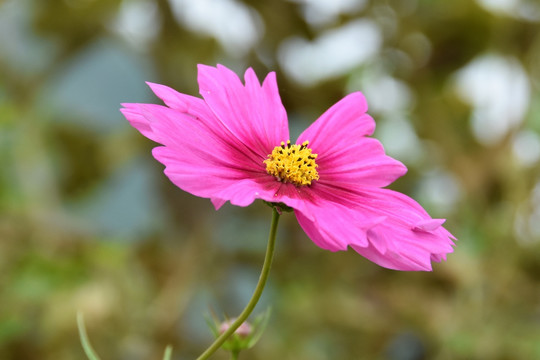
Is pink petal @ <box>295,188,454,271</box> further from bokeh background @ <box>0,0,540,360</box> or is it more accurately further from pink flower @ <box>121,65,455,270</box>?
bokeh background @ <box>0,0,540,360</box>

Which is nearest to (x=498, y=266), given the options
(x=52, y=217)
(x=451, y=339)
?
(x=451, y=339)

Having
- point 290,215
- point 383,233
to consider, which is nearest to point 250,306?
point 383,233

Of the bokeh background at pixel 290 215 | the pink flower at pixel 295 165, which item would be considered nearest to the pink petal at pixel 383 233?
the pink flower at pixel 295 165

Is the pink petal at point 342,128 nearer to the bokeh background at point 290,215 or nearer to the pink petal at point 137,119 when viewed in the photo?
the pink petal at point 137,119

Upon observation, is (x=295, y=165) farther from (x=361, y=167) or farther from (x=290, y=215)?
Answer: (x=290, y=215)

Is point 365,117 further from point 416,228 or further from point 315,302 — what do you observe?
point 315,302

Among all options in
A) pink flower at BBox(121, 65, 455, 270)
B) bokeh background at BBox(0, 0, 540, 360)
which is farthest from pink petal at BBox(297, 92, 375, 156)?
bokeh background at BBox(0, 0, 540, 360)
